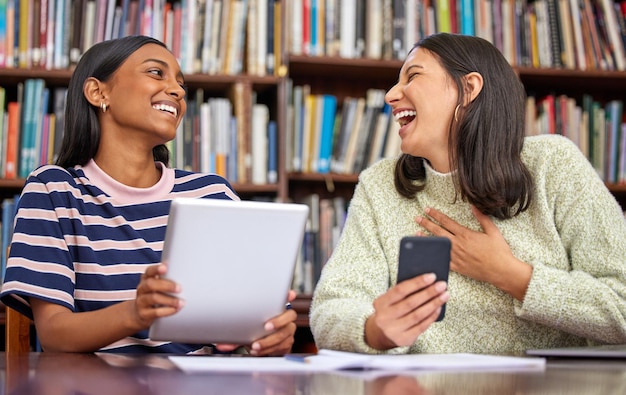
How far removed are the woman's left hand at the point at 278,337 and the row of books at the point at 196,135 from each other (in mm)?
1360

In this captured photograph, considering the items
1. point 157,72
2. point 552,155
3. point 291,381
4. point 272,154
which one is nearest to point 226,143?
point 272,154

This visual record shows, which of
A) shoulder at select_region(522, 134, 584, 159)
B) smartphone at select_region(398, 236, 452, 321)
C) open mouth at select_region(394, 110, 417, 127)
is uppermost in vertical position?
open mouth at select_region(394, 110, 417, 127)

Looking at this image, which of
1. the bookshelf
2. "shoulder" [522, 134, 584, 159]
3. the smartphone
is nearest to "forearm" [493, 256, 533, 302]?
"shoulder" [522, 134, 584, 159]

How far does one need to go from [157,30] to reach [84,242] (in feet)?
4.22

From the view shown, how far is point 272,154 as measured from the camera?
268 cm

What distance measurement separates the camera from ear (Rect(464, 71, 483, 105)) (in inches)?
65.4

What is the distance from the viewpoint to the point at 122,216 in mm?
1585

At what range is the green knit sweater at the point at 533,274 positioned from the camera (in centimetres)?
145

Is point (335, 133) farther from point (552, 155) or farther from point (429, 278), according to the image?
point (429, 278)

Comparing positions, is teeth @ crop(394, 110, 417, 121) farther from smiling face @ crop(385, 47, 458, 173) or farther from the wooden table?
the wooden table

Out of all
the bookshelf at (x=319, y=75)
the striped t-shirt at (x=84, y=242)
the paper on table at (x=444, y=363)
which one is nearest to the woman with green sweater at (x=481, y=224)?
the paper on table at (x=444, y=363)

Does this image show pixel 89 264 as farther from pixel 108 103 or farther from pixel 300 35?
pixel 300 35

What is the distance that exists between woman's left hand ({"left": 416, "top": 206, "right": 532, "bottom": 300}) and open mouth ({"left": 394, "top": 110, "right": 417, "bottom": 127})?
8.7 inches

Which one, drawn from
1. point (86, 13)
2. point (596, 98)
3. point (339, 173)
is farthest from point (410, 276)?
point (596, 98)
